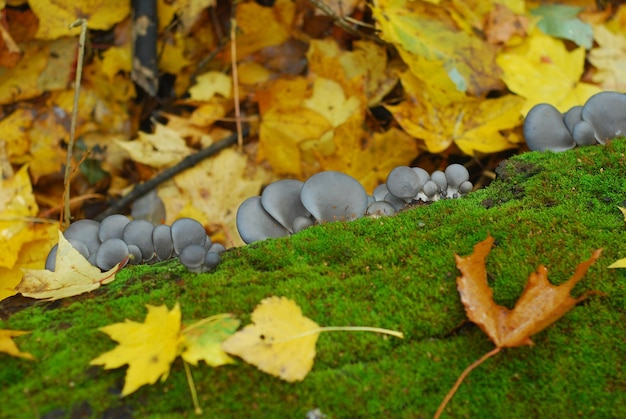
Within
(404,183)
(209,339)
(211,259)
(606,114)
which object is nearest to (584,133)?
(606,114)

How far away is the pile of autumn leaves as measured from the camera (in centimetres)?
201

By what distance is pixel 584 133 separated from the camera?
3324 millimetres

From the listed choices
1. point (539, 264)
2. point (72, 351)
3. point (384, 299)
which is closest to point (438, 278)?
point (384, 299)

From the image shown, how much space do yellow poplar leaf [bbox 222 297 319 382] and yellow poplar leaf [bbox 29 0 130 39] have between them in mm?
3907

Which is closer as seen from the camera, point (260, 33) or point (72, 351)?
point (72, 351)

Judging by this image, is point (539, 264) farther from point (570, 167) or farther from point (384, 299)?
point (570, 167)

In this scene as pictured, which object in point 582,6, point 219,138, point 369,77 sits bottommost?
point 219,138

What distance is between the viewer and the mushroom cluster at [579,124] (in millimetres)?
3305

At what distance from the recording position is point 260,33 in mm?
6000

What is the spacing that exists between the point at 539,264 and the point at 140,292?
69.6 inches

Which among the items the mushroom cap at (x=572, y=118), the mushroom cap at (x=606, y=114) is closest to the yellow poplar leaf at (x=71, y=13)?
the mushroom cap at (x=572, y=118)

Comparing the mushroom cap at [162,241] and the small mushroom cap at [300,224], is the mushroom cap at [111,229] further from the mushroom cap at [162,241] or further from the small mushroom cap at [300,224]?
the small mushroom cap at [300,224]

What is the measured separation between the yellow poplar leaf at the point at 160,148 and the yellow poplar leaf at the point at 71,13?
1.14 meters

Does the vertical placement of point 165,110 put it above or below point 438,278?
Result: below
